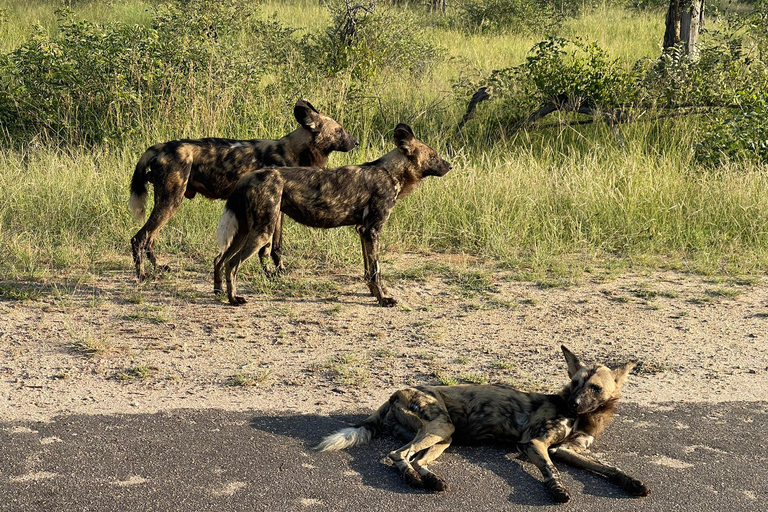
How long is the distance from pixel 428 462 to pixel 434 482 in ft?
0.56

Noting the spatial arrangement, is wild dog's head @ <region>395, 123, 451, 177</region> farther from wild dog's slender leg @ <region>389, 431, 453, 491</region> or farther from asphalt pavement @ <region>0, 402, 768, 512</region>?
wild dog's slender leg @ <region>389, 431, 453, 491</region>

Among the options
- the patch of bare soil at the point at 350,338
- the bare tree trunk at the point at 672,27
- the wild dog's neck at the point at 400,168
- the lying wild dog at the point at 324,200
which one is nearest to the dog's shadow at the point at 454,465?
the patch of bare soil at the point at 350,338

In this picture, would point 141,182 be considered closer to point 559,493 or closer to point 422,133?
point 559,493

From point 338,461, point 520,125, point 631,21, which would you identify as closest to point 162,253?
point 338,461

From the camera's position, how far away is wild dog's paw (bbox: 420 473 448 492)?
329cm

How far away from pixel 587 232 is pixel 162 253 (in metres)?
3.28

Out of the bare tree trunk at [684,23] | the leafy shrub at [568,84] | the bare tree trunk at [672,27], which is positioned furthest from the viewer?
the bare tree trunk at [672,27]

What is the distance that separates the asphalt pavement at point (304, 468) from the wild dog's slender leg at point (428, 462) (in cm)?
4

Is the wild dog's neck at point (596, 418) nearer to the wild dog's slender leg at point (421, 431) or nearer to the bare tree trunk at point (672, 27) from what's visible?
the wild dog's slender leg at point (421, 431)

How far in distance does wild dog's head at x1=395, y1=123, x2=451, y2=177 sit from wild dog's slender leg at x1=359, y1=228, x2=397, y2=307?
53 centimetres

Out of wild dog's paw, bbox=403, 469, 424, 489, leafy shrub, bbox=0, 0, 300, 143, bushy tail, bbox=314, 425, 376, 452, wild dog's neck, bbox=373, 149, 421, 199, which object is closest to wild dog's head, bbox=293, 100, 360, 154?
wild dog's neck, bbox=373, 149, 421, 199

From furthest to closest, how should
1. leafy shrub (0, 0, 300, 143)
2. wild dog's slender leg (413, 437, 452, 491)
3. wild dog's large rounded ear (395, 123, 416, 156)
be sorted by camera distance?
leafy shrub (0, 0, 300, 143), wild dog's large rounded ear (395, 123, 416, 156), wild dog's slender leg (413, 437, 452, 491)

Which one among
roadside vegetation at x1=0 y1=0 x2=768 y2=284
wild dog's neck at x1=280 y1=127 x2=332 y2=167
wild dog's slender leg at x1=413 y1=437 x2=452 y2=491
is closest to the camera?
wild dog's slender leg at x1=413 y1=437 x2=452 y2=491

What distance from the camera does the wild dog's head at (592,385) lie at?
373 cm
